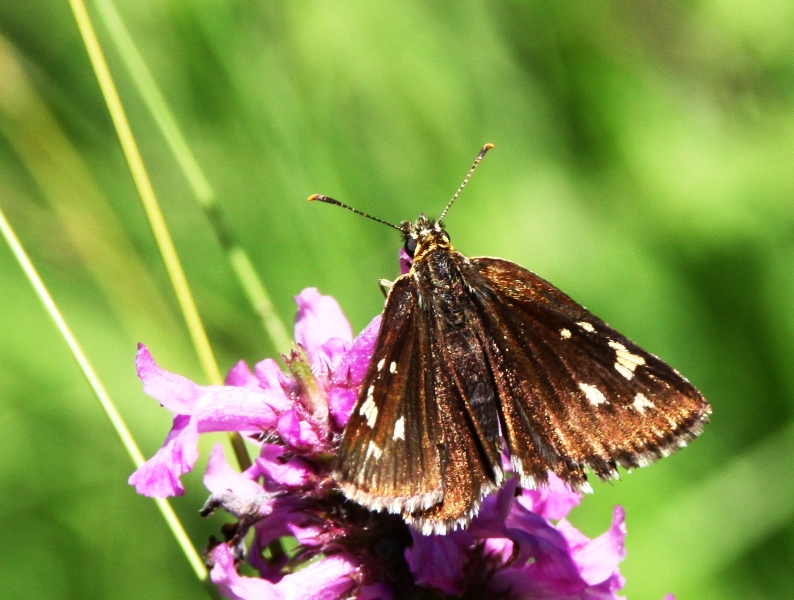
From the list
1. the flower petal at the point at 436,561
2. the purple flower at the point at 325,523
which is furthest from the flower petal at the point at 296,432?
the flower petal at the point at 436,561

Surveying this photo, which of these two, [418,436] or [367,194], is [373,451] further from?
[367,194]

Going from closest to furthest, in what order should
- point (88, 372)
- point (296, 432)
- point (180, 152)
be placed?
point (296, 432), point (88, 372), point (180, 152)

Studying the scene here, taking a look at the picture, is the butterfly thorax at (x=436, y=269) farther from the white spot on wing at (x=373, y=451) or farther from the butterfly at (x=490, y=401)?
the white spot on wing at (x=373, y=451)

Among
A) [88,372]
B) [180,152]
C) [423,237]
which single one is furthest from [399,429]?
[180,152]

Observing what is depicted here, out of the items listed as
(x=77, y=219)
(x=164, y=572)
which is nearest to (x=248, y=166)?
(x=77, y=219)

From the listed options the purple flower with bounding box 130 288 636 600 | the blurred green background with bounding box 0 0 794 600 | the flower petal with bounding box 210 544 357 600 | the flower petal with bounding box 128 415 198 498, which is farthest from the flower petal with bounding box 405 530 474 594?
the blurred green background with bounding box 0 0 794 600

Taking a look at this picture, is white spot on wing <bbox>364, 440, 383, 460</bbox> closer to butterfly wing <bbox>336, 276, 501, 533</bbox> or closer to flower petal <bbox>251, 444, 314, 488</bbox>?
butterfly wing <bbox>336, 276, 501, 533</bbox>
